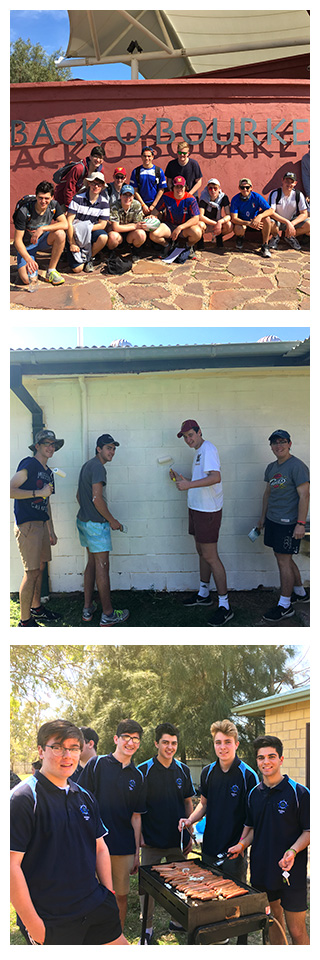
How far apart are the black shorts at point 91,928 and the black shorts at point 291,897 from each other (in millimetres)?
946

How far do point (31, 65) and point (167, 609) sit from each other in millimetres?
16427

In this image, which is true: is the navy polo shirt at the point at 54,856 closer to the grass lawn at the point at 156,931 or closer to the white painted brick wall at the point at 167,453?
the grass lawn at the point at 156,931

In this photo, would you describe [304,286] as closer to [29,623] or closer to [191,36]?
[29,623]

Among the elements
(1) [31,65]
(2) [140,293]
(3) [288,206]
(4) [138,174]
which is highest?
(1) [31,65]

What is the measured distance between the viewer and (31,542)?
5.54 meters

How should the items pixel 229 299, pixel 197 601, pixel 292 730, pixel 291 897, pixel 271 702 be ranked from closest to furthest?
pixel 291 897 < pixel 292 730 < pixel 271 702 < pixel 197 601 < pixel 229 299

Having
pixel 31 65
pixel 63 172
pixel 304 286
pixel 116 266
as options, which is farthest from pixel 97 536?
pixel 31 65

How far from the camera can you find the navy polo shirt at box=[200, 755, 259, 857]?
438 centimetres

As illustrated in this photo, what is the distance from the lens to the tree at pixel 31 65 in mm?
17000

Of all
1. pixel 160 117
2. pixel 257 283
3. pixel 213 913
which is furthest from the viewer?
pixel 160 117

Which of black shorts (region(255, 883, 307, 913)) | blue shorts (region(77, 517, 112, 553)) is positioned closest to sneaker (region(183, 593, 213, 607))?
blue shorts (region(77, 517, 112, 553))

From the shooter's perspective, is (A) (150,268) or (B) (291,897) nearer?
(B) (291,897)

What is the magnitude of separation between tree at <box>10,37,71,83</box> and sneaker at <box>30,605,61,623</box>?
15461 mm

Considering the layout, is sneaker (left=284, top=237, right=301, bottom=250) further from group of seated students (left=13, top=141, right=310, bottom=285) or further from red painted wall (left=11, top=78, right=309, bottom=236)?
red painted wall (left=11, top=78, right=309, bottom=236)
